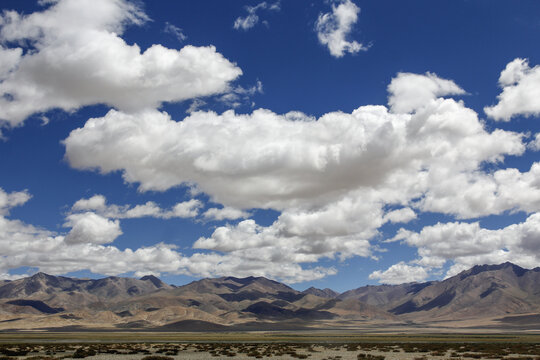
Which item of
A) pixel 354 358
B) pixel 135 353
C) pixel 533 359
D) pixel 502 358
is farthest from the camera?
pixel 135 353

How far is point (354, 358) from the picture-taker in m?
70.2

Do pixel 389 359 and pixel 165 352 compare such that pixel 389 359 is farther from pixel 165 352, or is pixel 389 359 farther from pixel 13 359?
pixel 13 359

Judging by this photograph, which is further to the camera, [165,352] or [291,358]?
[165,352]

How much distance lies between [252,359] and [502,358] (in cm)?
3355

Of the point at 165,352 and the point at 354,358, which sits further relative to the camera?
the point at 165,352

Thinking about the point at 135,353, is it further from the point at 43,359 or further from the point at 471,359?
the point at 471,359

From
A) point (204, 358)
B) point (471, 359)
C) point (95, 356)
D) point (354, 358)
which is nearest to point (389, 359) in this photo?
point (354, 358)

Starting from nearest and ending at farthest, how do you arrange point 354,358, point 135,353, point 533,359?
point 533,359 < point 354,358 < point 135,353

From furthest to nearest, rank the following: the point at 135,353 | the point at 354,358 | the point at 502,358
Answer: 1. the point at 135,353
2. the point at 354,358
3. the point at 502,358

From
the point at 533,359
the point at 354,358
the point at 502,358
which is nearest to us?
the point at 533,359

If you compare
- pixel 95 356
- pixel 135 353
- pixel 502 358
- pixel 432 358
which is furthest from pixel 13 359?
pixel 502 358

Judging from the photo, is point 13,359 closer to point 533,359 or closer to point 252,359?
point 252,359

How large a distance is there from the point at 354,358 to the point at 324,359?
572cm

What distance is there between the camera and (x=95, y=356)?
233 ft
